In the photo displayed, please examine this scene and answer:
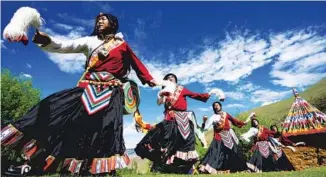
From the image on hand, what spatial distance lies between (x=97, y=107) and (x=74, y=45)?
933 millimetres

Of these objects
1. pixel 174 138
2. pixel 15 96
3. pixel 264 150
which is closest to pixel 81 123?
pixel 174 138

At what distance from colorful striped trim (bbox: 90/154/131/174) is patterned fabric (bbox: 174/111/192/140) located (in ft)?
14.9

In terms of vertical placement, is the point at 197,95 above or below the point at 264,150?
above

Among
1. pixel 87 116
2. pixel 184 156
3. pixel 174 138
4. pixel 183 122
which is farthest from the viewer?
pixel 183 122

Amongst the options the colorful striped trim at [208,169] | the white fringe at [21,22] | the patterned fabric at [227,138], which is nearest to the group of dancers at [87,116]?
the white fringe at [21,22]

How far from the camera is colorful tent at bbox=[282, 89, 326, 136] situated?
16.2 m

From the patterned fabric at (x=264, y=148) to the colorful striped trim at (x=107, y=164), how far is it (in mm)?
9162

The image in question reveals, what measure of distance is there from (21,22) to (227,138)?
801 centimetres

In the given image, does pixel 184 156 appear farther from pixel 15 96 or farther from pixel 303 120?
pixel 15 96

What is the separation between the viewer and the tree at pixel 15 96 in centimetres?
2788

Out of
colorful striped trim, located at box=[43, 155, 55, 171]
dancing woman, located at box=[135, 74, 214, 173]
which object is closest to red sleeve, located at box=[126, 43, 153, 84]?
colorful striped trim, located at box=[43, 155, 55, 171]

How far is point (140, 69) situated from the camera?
570 centimetres

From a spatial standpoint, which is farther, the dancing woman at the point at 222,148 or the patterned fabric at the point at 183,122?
the dancing woman at the point at 222,148

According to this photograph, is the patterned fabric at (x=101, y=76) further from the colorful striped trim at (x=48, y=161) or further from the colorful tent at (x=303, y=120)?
the colorful tent at (x=303, y=120)
